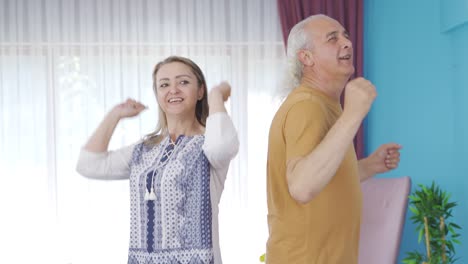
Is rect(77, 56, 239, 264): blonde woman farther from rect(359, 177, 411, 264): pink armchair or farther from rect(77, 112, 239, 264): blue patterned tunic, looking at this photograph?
rect(359, 177, 411, 264): pink armchair

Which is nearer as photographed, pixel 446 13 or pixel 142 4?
pixel 446 13

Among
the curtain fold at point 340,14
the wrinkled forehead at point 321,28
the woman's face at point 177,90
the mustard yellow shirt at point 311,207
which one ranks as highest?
the curtain fold at point 340,14

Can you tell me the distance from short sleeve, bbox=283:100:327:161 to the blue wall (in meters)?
→ 2.00

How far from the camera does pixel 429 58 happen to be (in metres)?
3.99

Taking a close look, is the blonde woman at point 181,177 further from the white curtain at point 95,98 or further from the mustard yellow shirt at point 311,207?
the white curtain at point 95,98

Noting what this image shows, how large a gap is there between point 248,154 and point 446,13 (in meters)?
2.42

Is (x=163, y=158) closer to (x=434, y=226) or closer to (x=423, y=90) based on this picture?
(x=434, y=226)

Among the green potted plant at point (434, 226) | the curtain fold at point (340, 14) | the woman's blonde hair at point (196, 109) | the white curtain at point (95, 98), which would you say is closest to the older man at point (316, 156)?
the woman's blonde hair at point (196, 109)

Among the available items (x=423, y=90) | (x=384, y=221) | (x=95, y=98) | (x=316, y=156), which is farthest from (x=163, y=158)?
(x=95, y=98)

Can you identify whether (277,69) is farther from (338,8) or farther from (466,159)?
(466,159)

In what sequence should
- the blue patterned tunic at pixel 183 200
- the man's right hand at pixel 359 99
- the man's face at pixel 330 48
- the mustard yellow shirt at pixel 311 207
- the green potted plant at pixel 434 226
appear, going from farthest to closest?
1. the green potted plant at pixel 434 226
2. the blue patterned tunic at pixel 183 200
3. the man's face at pixel 330 48
4. the mustard yellow shirt at pixel 311 207
5. the man's right hand at pixel 359 99

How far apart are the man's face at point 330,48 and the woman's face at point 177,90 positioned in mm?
432

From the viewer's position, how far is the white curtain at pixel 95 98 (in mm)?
5547

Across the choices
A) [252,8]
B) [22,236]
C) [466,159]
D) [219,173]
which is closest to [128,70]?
[252,8]
